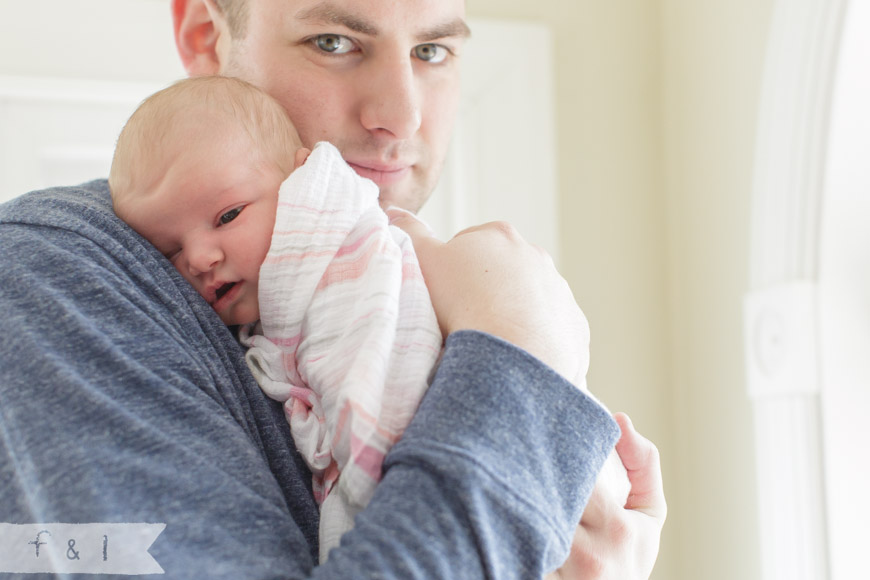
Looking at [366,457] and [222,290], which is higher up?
[222,290]

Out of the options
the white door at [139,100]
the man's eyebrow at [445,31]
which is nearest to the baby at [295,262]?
the man's eyebrow at [445,31]

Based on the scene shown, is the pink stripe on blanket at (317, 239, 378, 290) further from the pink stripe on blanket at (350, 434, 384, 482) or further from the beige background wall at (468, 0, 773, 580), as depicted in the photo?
the beige background wall at (468, 0, 773, 580)

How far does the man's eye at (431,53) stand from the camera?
1233mm

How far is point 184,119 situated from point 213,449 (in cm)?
40

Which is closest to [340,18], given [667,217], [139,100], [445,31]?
[445,31]

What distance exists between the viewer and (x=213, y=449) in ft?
2.02

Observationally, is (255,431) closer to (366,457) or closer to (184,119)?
(366,457)

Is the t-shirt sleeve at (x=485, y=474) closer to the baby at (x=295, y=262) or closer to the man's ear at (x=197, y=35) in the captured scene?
the baby at (x=295, y=262)

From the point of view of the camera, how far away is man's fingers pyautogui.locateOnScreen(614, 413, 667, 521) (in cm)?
82

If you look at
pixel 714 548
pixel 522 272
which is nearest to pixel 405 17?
pixel 522 272

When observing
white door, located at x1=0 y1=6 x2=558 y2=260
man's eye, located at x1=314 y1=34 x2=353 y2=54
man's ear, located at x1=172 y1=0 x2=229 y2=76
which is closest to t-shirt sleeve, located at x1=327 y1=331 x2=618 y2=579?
man's eye, located at x1=314 y1=34 x2=353 y2=54

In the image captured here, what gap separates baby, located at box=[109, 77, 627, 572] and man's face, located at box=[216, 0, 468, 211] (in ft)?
0.66

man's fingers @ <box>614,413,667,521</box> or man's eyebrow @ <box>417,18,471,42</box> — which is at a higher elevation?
man's eyebrow @ <box>417,18,471,42</box>

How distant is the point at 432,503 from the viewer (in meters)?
0.56
